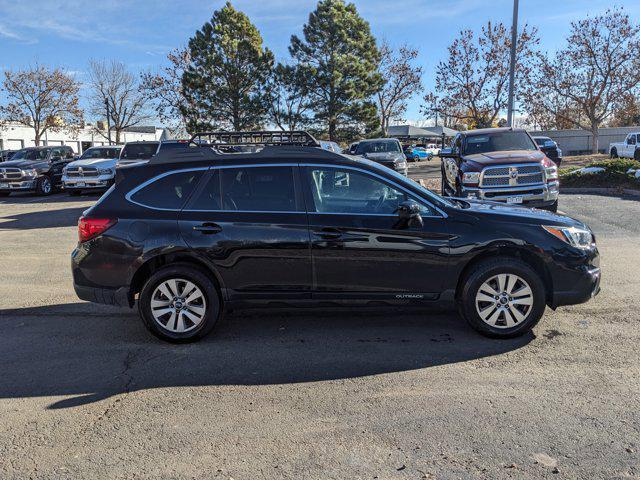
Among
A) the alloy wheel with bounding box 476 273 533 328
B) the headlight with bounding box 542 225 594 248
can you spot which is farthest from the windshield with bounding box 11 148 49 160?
the headlight with bounding box 542 225 594 248

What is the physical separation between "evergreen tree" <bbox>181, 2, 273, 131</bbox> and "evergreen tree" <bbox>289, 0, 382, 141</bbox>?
11.7ft

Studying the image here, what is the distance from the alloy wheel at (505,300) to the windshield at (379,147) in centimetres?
1581

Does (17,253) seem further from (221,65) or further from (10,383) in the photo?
(221,65)

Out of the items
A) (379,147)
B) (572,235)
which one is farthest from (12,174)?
(572,235)

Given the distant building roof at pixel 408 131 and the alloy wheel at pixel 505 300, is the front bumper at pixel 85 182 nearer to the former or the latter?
the alloy wheel at pixel 505 300

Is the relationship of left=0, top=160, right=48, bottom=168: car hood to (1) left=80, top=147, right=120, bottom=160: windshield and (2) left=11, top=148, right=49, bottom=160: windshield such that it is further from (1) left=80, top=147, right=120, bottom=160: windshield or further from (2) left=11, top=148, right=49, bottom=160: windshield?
(1) left=80, top=147, right=120, bottom=160: windshield

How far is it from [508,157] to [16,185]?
59.0 feet

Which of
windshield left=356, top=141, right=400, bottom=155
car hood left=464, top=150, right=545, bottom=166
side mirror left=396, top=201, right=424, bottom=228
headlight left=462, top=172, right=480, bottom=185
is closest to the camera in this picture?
side mirror left=396, top=201, right=424, bottom=228

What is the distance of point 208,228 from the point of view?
16.3 feet

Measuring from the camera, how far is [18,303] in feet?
21.3

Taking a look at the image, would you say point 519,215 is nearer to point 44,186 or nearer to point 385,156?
point 385,156

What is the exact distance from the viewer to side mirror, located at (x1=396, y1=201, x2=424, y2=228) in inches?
191

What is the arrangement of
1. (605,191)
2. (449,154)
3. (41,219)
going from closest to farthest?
(449,154)
(41,219)
(605,191)

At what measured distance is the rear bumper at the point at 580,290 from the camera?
4.92m
